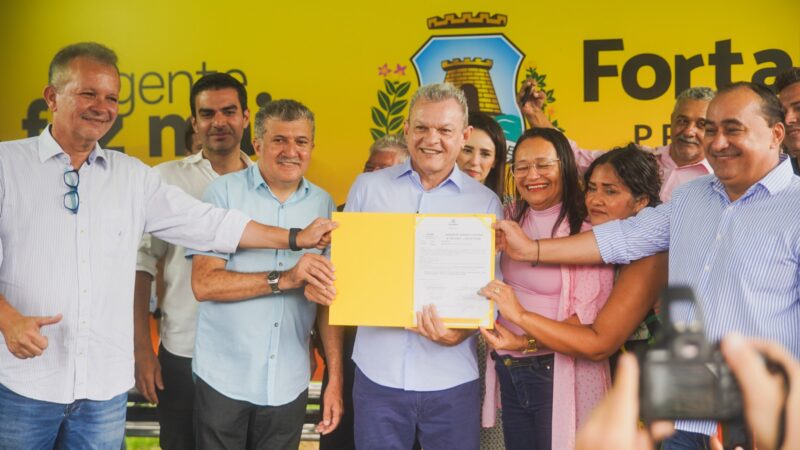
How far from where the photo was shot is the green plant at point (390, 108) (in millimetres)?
4914

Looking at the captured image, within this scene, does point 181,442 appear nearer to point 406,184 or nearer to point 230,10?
point 406,184

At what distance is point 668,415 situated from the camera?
0.51m

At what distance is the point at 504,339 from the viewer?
8.45 ft

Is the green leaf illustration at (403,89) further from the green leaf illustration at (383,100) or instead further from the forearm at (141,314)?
the forearm at (141,314)

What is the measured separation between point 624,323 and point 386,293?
84cm

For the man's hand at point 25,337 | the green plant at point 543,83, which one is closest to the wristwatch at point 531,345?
the man's hand at point 25,337

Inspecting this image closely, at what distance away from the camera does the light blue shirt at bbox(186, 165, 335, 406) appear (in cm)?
272

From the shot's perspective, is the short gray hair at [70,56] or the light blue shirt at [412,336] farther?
the light blue shirt at [412,336]

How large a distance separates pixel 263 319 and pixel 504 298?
0.95 meters

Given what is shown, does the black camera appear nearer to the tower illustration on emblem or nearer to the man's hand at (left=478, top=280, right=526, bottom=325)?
the man's hand at (left=478, top=280, right=526, bottom=325)

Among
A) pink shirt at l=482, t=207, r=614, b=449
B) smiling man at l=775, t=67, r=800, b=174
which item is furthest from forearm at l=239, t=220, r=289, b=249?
smiling man at l=775, t=67, r=800, b=174

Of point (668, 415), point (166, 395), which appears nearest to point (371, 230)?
point (166, 395)

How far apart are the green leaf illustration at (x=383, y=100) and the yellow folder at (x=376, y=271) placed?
8.34ft

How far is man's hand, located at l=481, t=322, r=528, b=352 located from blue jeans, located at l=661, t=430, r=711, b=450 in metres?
0.60
